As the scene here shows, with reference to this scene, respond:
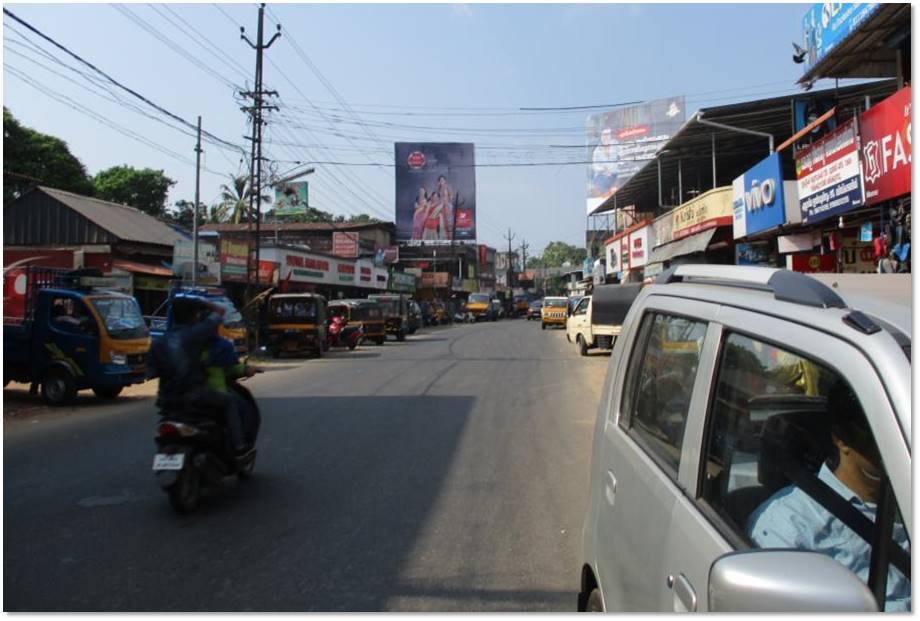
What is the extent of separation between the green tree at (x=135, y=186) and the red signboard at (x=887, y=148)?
154ft

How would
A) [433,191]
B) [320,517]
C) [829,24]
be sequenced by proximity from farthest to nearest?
[433,191] < [829,24] < [320,517]

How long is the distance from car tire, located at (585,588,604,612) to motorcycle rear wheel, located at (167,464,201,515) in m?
3.64

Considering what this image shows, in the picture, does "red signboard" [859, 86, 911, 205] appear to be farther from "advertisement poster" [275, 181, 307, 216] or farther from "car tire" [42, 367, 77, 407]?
"advertisement poster" [275, 181, 307, 216]

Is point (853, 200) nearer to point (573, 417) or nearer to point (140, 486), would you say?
point (573, 417)

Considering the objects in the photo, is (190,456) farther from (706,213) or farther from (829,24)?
(706,213)

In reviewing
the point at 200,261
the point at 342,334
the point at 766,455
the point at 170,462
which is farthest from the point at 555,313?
the point at 766,455

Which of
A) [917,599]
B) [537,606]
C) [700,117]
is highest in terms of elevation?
[700,117]

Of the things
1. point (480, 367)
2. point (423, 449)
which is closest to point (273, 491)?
point (423, 449)

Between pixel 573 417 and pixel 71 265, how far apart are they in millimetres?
21113

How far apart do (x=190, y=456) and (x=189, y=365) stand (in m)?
0.72

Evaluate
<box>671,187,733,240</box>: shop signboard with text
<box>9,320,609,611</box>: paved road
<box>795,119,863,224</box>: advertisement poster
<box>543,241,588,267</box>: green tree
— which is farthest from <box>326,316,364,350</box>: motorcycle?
<box>543,241,588,267</box>: green tree

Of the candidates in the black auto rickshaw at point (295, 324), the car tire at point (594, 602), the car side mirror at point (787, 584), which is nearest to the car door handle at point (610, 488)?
the car tire at point (594, 602)

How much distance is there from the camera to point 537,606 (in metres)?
3.84

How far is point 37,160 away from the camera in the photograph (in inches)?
1442
